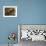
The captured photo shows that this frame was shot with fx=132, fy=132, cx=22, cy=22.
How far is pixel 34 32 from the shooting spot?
13.4 ft

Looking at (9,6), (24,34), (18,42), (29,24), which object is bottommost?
(18,42)

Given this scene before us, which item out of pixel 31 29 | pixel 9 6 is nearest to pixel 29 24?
pixel 31 29

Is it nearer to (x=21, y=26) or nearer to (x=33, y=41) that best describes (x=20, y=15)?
(x=21, y=26)

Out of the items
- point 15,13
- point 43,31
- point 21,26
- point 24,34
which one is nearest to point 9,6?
point 15,13

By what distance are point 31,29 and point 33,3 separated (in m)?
0.83

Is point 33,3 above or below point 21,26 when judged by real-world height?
above

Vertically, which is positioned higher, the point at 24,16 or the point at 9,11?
the point at 9,11

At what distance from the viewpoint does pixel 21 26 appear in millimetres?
4172

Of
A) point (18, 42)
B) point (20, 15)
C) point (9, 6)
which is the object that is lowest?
point (18, 42)

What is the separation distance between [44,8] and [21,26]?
3.08 feet

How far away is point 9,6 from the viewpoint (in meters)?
4.20

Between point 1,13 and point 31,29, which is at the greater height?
point 1,13

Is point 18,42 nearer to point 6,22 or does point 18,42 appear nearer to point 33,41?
point 33,41

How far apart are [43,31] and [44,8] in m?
0.75
